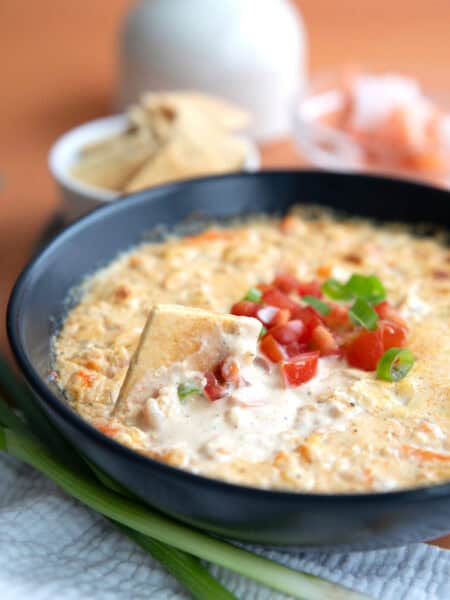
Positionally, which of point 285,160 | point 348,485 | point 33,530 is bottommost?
point 285,160

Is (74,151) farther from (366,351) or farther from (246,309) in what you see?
(366,351)

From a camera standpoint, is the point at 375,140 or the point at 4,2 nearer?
the point at 375,140

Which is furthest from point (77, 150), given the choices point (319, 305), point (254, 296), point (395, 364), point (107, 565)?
point (107, 565)

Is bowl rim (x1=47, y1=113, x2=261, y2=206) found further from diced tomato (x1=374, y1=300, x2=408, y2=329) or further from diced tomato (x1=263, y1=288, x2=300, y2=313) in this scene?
diced tomato (x1=374, y1=300, x2=408, y2=329)

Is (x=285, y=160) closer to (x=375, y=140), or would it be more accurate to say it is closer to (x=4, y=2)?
(x=375, y=140)

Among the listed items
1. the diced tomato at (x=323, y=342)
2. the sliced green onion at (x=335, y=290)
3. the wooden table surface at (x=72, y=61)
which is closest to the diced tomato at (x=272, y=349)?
the diced tomato at (x=323, y=342)

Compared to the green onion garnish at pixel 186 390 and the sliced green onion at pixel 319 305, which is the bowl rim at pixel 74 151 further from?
the green onion garnish at pixel 186 390

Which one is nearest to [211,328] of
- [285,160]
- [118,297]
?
[118,297]
